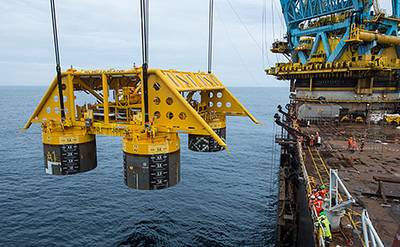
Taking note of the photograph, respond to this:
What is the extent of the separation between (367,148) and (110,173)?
107ft

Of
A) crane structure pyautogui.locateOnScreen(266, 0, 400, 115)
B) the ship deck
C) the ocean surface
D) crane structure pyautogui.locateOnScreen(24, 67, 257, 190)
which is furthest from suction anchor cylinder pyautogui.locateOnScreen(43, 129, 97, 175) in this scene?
crane structure pyautogui.locateOnScreen(266, 0, 400, 115)

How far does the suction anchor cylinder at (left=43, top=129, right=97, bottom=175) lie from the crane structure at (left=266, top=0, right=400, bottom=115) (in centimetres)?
3281

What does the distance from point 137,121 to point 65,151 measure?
540 cm

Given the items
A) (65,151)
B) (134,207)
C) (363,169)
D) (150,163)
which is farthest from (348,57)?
(65,151)

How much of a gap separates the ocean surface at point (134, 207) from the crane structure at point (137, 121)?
29.6ft

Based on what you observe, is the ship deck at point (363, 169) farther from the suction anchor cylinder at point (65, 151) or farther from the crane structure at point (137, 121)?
the suction anchor cylinder at point (65, 151)

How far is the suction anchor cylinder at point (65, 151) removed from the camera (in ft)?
53.5

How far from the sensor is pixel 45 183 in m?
35.1

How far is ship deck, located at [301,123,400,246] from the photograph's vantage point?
35.8 ft

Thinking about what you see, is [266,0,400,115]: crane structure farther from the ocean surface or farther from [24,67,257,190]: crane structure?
[24,67,257,190]: crane structure

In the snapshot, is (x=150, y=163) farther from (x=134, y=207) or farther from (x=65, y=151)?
(x=134, y=207)

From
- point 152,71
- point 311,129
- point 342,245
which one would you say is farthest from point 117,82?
point 311,129

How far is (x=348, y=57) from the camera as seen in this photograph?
37781mm

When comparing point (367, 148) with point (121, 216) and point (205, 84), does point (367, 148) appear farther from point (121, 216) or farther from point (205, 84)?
point (121, 216)
